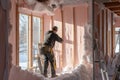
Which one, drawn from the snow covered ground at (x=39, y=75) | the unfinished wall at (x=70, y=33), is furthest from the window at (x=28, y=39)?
the snow covered ground at (x=39, y=75)

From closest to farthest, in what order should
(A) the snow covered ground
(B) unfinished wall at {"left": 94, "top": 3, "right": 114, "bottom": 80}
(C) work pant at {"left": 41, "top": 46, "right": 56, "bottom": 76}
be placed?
(A) the snow covered ground
(B) unfinished wall at {"left": 94, "top": 3, "right": 114, "bottom": 80}
(C) work pant at {"left": 41, "top": 46, "right": 56, "bottom": 76}

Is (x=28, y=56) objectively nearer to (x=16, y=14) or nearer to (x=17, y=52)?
(x=17, y=52)

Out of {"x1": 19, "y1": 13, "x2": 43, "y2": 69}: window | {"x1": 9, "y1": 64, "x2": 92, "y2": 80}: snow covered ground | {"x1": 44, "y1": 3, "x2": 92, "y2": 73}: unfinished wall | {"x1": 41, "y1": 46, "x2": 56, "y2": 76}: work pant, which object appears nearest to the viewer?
{"x1": 9, "y1": 64, "x2": 92, "y2": 80}: snow covered ground

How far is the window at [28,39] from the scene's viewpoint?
6.82 m

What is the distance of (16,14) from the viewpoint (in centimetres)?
601

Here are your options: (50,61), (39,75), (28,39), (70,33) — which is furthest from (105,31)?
(39,75)

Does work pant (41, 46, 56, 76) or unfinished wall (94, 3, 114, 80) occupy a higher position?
unfinished wall (94, 3, 114, 80)

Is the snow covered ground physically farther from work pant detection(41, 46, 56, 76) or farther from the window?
the window

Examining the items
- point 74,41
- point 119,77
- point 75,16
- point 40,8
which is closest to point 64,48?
point 74,41

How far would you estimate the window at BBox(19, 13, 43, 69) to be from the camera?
682 cm

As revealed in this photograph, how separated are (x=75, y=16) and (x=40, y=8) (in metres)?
1.47

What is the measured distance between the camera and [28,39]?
7.28 meters

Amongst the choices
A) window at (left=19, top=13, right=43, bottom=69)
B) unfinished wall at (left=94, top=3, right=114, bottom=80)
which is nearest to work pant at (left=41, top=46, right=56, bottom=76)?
window at (left=19, top=13, right=43, bottom=69)

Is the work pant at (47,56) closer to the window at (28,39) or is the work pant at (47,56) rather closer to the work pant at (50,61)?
the work pant at (50,61)
